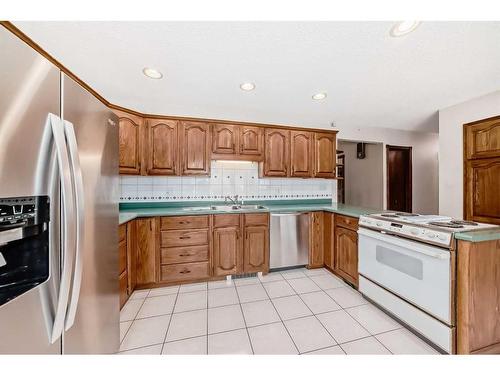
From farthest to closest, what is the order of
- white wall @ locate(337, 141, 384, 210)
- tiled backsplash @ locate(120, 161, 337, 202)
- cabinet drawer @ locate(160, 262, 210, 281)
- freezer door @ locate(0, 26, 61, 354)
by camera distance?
white wall @ locate(337, 141, 384, 210) < tiled backsplash @ locate(120, 161, 337, 202) < cabinet drawer @ locate(160, 262, 210, 281) < freezer door @ locate(0, 26, 61, 354)

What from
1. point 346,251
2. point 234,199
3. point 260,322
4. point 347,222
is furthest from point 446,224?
point 234,199

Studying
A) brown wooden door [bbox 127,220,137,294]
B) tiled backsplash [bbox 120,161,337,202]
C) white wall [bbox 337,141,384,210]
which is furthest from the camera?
white wall [bbox 337,141,384,210]

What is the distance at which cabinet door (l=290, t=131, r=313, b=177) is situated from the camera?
292cm

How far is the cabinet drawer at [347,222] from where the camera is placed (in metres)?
2.21

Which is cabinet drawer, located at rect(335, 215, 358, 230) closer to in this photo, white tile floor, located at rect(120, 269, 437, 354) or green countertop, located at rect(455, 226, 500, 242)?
white tile floor, located at rect(120, 269, 437, 354)

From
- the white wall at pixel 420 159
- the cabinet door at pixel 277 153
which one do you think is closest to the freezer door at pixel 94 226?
the cabinet door at pixel 277 153

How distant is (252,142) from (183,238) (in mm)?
1515

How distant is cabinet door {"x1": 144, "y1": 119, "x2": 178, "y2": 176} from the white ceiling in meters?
0.34

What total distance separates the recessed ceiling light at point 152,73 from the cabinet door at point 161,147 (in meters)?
0.61

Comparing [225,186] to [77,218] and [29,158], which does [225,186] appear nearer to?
[77,218]

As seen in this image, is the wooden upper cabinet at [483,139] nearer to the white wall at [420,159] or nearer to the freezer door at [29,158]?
the white wall at [420,159]

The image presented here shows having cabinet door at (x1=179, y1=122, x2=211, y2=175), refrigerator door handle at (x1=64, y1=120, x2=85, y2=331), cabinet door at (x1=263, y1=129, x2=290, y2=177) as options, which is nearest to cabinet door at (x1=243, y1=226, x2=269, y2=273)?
cabinet door at (x1=263, y1=129, x2=290, y2=177)
